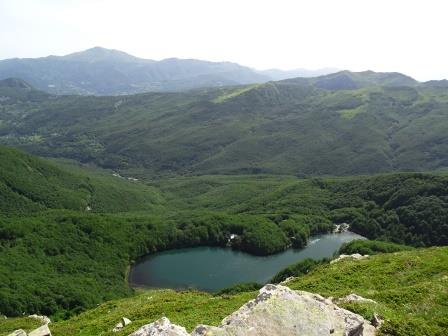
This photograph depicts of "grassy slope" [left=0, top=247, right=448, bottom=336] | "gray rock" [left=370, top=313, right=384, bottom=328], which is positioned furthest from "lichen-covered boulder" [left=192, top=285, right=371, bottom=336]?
"grassy slope" [left=0, top=247, right=448, bottom=336]

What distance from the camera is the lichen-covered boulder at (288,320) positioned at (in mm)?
33719

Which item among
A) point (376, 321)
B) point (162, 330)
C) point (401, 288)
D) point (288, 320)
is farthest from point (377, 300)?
point (162, 330)

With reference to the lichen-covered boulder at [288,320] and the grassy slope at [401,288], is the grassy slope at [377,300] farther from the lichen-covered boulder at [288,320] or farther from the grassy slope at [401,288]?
the lichen-covered boulder at [288,320]

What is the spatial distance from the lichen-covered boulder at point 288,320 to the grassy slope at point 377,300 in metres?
3.27

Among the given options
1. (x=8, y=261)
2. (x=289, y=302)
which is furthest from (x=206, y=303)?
(x=8, y=261)

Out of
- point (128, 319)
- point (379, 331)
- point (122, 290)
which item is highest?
point (379, 331)

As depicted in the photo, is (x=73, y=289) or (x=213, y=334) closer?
(x=213, y=334)

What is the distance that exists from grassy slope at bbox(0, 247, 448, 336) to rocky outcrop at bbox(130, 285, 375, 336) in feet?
9.72

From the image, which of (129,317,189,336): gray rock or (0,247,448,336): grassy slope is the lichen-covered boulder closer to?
(129,317,189,336): gray rock

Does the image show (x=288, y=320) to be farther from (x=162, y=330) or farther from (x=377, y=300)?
(x=377, y=300)

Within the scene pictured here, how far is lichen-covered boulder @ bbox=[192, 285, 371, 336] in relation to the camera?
33.7 m

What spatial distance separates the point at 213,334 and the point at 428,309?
22.2m

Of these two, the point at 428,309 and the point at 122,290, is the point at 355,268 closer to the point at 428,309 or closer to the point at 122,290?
the point at 428,309

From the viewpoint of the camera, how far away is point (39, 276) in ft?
607
